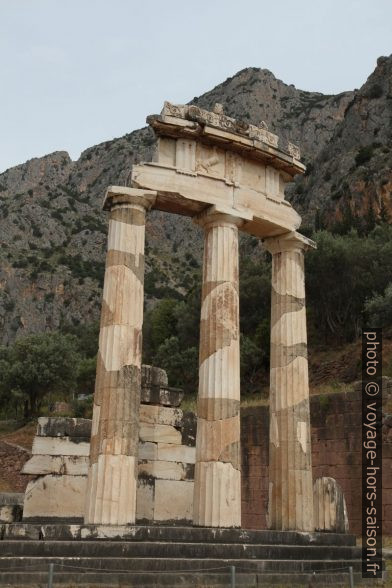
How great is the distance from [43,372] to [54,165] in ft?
359

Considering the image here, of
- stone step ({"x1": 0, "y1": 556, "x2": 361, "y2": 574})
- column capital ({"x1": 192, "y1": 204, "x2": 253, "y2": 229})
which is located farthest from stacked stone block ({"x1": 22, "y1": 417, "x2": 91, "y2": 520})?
column capital ({"x1": 192, "y1": 204, "x2": 253, "y2": 229})

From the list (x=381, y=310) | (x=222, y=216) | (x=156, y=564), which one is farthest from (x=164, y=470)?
(x=381, y=310)

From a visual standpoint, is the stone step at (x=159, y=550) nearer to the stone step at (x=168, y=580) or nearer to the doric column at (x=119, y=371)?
the stone step at (x=168, y=580)

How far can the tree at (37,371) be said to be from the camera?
56.6 meters

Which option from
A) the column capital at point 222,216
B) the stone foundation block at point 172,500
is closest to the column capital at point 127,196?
the column capital at point 222,216

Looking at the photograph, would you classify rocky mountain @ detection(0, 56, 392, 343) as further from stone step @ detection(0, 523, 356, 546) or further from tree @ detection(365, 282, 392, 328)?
stone step @ detection(0, 523, 356, 546)

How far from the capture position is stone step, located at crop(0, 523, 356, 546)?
43.2 ft

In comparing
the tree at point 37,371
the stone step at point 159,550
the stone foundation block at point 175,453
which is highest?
the tree at point 37,371

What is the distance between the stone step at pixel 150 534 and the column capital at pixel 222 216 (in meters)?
7.94

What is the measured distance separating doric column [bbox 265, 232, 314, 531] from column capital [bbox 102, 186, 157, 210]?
4542 mm

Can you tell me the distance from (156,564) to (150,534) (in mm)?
1242

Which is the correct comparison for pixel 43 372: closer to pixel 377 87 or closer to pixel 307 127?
pixel 377 87

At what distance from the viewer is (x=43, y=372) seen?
56.9 metres

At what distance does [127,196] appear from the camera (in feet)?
54.8
